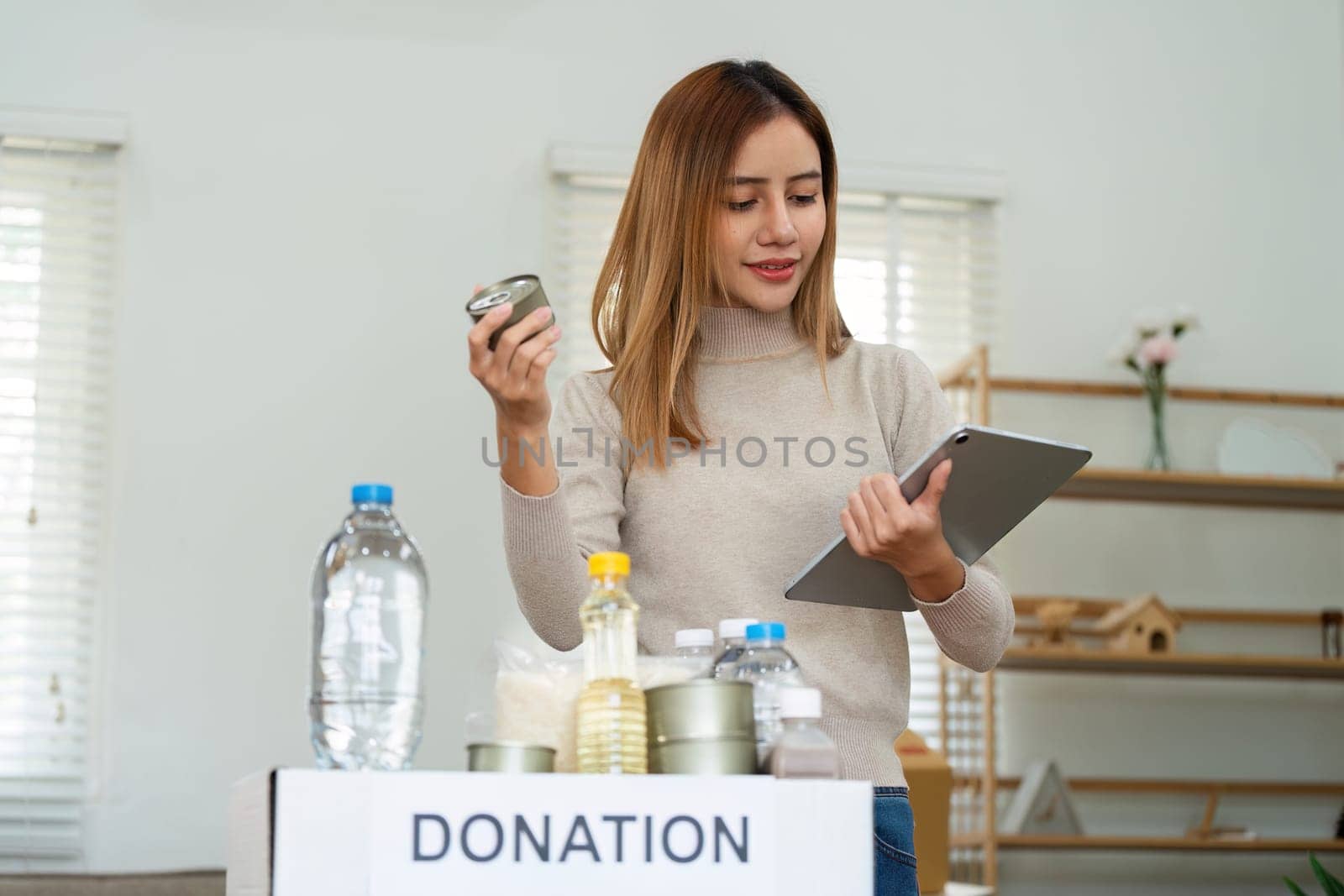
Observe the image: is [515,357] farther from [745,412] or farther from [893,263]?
[893,263]

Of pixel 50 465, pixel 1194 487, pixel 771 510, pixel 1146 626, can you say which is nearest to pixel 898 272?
pixel 1194 487

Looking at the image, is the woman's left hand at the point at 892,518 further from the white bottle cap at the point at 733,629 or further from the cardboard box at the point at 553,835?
the cardboard box at the point at 553,835

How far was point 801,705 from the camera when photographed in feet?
2.69

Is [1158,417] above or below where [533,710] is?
above

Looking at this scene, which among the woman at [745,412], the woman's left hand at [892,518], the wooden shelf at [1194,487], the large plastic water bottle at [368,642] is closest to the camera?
the large plastic water bottle at [368,642]

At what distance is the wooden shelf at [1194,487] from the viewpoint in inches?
135

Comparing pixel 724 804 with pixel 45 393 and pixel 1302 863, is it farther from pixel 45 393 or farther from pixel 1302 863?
pixel 1302 863

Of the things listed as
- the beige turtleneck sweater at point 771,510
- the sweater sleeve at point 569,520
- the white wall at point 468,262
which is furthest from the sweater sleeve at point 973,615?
the white wall at point 468,262

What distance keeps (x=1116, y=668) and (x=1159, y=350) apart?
0.77 meters

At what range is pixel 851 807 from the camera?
781 mm

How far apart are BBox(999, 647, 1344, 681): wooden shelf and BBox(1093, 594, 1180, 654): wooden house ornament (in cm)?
4

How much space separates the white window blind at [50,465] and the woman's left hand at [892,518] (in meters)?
2.76

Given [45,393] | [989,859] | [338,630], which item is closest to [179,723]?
[45,393]

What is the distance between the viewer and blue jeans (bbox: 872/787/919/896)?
47.5 inches
